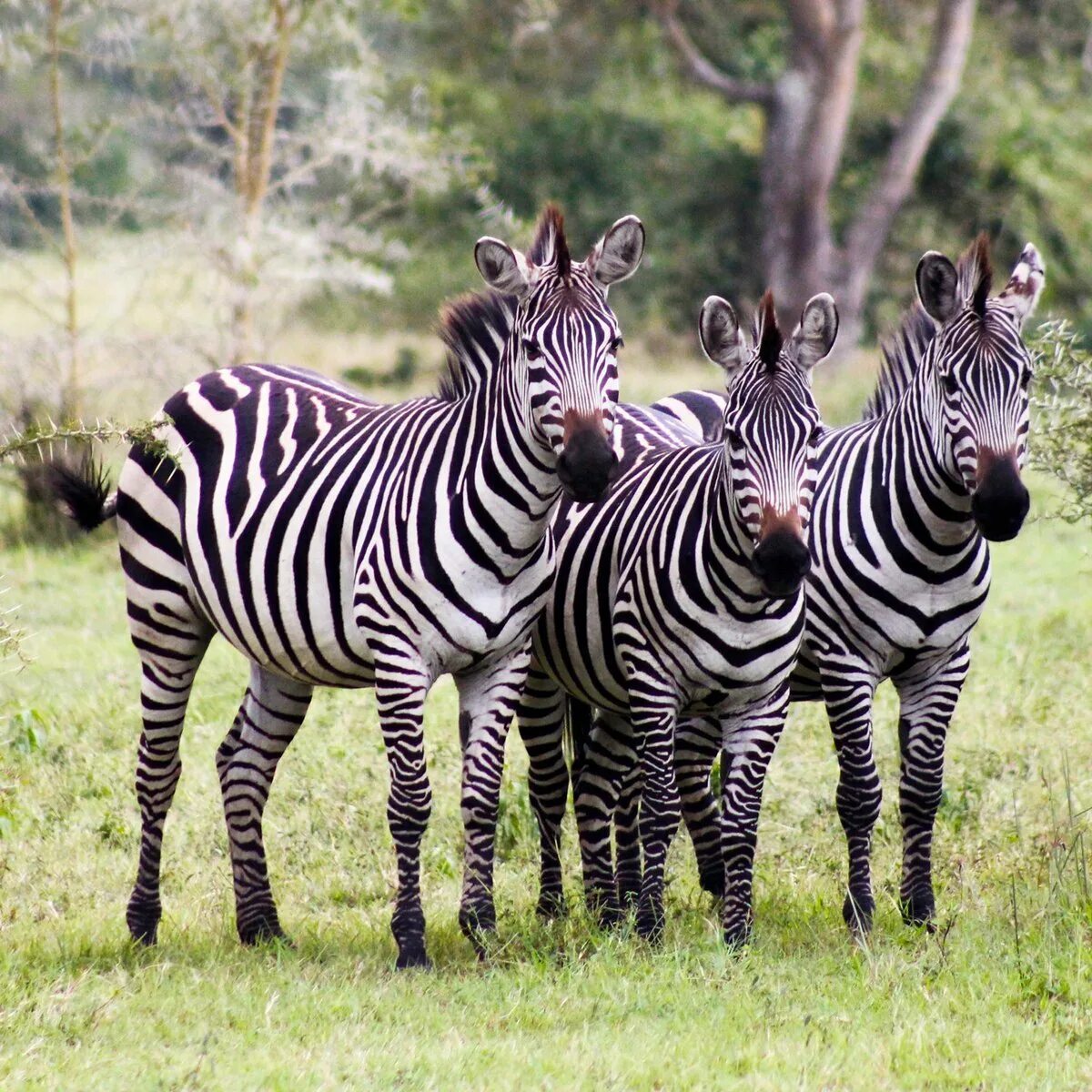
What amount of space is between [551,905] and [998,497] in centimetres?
224

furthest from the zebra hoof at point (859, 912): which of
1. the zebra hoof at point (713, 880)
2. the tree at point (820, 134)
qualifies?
the tree at point (820, 134)

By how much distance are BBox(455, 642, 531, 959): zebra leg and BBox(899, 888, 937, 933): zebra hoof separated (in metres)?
1.40

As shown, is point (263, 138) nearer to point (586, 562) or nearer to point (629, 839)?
point (586, 562)

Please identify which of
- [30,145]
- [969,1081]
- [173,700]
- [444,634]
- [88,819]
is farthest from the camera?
[30,145]

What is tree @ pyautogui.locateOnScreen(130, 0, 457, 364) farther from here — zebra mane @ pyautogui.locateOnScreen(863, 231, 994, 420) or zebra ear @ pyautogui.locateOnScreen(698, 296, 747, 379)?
zebra ear @ pyautogui.locateOnScreen(698, 296, 747, 379)

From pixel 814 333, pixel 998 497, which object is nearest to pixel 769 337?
pixel 814 333

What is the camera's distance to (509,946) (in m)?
4.92

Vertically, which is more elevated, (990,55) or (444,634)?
(990,55)

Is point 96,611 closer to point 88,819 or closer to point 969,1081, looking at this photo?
point 88,819

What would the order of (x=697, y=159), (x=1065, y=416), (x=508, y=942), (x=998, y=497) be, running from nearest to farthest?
(x=998, y=497), (x=508, y=942), (x=1065, y=416), (x=697, y=159)

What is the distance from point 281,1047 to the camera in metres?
4.12

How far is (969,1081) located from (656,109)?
75.3 ft

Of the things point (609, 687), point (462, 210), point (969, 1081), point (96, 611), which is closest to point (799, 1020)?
point (969, 1081)

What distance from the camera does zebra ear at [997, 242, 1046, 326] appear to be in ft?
16.0
